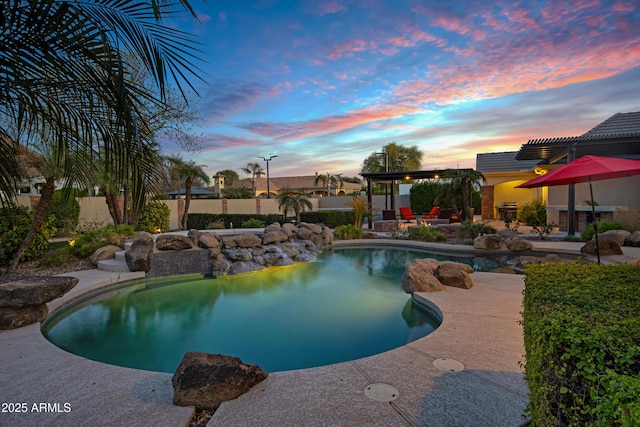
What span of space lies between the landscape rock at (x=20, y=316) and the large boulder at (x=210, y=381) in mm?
3554

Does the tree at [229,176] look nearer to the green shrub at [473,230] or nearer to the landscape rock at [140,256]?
the green shrub at [473,230]

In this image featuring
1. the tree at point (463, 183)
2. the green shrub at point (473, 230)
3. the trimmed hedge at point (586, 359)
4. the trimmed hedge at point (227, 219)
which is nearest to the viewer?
the trimmed hedge at point (586, 359)

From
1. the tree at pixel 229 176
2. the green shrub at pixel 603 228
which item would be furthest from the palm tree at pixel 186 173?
the tree at pixel 229 176

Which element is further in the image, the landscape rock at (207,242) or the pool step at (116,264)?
the landscape rock at (207,242)

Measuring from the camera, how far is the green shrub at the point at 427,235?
13031mm

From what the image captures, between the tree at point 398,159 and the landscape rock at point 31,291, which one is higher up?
the tree at point 398,159

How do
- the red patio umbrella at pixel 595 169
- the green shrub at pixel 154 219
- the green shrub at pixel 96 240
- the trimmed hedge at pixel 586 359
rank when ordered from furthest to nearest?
the green shrub at pixel 154 219 → the green shrub at pixel 96 240 → the red patio umbrella at pixel 595 169 → the trimmed hedge at pixel 586 359

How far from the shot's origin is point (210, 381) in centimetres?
284

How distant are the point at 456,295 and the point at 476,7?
21.2 ft

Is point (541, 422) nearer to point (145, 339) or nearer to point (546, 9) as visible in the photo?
point (145, 339)

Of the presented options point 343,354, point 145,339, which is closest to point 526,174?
point 343,354

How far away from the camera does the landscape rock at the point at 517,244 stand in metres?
10.2

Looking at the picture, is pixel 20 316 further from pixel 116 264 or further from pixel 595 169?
pixel 595 169

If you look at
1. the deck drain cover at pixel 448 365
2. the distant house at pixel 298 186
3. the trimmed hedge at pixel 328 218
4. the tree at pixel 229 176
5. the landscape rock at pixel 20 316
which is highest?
the tree at pixel 229 176
